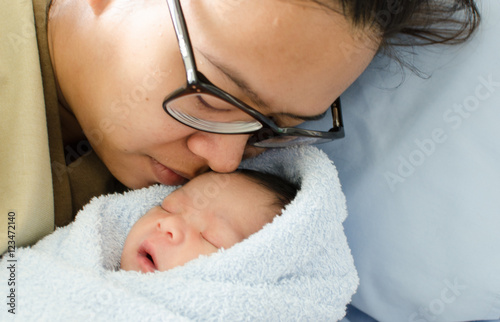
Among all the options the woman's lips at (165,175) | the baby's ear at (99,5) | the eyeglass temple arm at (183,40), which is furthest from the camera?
the woman's lips at (165,175)

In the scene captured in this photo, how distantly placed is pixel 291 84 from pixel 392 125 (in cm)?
42

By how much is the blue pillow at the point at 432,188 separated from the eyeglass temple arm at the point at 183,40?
0.56 metres

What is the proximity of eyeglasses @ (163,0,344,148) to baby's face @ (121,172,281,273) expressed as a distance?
11 centimetres

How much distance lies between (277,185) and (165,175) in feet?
0.81

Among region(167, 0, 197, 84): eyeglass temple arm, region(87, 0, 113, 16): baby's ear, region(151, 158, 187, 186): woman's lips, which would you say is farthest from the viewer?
region(151, 158, 187, 186): woman's lips

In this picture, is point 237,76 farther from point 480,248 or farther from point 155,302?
point 480,248

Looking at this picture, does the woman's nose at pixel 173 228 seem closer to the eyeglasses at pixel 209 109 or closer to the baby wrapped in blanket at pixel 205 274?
the baby wrapped in blanket at pixel 205 274

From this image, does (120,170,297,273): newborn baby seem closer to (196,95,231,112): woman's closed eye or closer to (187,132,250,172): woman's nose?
(187,132,250,172): woman's nose

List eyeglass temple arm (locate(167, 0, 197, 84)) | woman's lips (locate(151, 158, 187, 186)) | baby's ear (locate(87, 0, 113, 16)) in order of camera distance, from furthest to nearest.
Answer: woman's lips (locate(151, 158, 187, 186)) < baby's ear (locate(87, 0, 113, 16)) < eyeglass temple arm (locate(167, 0, 197, 84))

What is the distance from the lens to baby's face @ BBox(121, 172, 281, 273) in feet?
2.80

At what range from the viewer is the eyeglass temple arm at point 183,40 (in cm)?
70

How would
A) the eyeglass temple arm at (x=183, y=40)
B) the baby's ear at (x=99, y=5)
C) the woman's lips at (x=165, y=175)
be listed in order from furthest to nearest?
the woman's lips at (x=165, y=175) < the baby's ear at (x=99, y=5) < the eyeglass temple arm at (x=183, y=40)

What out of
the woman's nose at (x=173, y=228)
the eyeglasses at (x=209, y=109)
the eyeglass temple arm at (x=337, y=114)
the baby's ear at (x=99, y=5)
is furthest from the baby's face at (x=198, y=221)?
the baby's ear at (x=99, y=5)

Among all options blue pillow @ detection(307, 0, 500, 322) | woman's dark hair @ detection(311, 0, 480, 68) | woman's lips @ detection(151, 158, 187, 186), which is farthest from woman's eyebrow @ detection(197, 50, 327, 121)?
blue pillow @ detection(307, 0, 500, 322)
